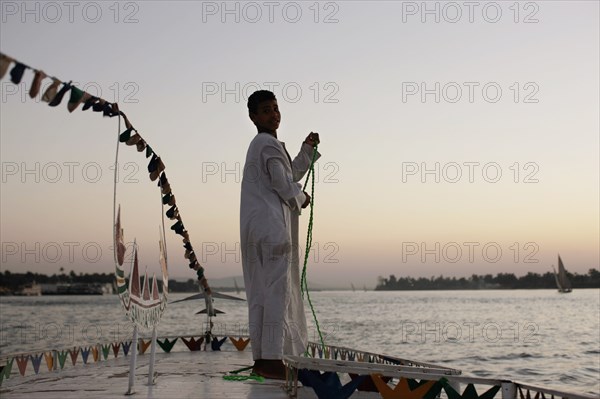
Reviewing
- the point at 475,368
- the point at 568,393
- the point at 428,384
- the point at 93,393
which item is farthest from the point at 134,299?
the point at 475,368

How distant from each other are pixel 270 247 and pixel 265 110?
55.0 inches

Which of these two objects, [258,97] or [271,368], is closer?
[271,368]

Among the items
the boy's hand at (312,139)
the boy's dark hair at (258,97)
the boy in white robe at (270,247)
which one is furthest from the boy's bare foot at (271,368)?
the boy's dark hair at (258,97)

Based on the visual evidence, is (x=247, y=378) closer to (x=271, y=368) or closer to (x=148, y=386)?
(x=271, y=368)

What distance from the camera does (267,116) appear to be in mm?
6441

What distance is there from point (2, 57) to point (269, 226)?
2865 millimetres

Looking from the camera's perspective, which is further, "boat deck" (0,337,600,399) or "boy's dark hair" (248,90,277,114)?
"boy's dark hair" (248,90,277,114)

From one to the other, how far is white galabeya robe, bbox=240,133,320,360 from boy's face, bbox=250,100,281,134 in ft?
0.62

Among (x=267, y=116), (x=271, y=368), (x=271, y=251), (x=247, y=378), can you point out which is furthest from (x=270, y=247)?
(x=267, y=116)

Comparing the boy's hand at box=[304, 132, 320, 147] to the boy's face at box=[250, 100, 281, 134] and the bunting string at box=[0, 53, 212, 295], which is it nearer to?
the boy's face at box=[250, 100, 281, 134]

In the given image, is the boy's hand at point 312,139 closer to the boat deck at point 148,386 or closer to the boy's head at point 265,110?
the boy's head at point 265,110

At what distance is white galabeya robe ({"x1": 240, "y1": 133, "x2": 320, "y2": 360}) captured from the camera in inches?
231

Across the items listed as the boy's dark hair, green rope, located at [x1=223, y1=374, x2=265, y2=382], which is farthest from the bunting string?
green rope, located at [x1=223, y1=374, x2=265, y2=382]

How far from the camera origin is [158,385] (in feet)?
19.0
